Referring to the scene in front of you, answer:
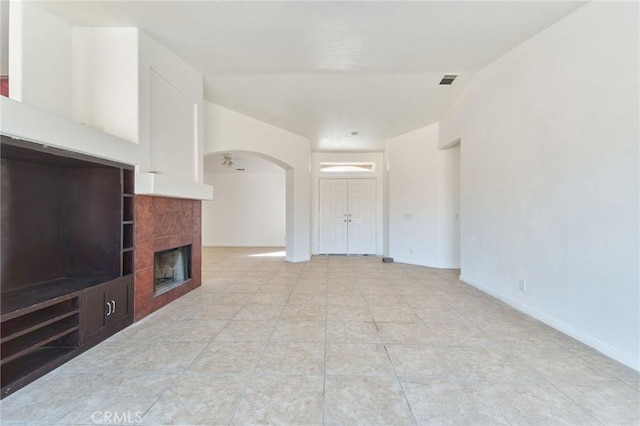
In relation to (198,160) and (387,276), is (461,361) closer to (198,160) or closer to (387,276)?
(387,276)

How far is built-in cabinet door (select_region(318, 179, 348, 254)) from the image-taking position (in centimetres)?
802

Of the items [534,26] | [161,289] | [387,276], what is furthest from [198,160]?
[534,26]

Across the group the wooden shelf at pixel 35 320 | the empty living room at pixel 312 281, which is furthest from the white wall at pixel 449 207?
the wooden shelf at pixel 35 320

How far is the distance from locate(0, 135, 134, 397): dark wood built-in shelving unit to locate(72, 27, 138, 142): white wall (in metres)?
0.52

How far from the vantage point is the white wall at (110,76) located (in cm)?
293

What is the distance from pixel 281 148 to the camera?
6234 millimetres

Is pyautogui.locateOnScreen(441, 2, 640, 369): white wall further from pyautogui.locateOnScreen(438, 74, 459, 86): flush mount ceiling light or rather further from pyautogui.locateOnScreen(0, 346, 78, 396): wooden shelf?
pyautogui.locateOnScreen(0, 346, 78, 396): wooden shelf

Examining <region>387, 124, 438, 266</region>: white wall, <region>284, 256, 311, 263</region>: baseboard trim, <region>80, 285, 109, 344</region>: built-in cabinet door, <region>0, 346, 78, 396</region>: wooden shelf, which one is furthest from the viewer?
<region>284, 256, 311, 263</region>: baseboard trim

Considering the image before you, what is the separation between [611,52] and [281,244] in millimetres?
8768

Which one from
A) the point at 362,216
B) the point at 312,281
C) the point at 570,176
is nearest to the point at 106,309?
the point at 312,281

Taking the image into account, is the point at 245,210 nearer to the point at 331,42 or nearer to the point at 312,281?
the point at 312,281

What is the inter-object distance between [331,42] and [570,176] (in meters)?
2.74

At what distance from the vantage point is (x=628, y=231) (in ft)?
7.11

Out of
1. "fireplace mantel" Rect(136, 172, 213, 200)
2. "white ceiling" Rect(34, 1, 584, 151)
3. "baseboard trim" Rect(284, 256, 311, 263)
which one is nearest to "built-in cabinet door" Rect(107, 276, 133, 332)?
"fireplace mantel" Rect(136, 172, 213, 200)
